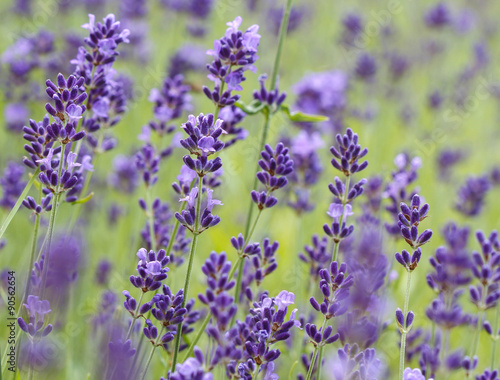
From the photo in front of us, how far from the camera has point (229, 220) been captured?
143 inches

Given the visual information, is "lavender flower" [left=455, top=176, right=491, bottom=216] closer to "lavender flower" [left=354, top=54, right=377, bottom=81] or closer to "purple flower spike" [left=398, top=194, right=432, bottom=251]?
"lavender flower" [left=354, top=54, right=377, bottom=81]

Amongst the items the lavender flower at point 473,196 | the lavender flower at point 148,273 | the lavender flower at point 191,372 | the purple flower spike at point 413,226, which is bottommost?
the lavender flower at point 191,372

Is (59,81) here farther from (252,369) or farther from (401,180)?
(401,180)

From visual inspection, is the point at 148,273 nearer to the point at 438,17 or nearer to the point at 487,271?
the point at 487,271

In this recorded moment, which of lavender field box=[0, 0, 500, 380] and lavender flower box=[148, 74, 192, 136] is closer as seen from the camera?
lavender field box=[0, 0, 500, 380]

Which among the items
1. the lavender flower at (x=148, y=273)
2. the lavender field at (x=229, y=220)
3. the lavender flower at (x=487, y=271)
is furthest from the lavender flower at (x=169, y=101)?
the lavender flower at (x=487, y=271)

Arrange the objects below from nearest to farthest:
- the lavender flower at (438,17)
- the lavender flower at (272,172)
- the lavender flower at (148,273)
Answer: the lavender flower at (148,273)
the lavender flower at (272,172)
the lavender flower at (438,17)

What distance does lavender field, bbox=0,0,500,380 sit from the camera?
121 cm

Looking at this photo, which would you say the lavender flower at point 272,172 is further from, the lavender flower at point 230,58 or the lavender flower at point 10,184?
the lavender flower at point 10,184

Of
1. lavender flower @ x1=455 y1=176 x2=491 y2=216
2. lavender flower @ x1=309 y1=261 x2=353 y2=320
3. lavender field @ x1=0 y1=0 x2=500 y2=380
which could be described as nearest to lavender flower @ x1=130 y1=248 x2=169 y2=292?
lavender field @ x1=0 y1=0 x2=500 y2=380

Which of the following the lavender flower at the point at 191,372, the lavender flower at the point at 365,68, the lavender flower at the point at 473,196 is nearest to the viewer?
the lavender flower at the point at 191,372

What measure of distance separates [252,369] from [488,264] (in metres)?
0.69

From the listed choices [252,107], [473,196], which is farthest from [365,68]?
[252,107]

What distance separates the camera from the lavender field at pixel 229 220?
3.97 ft
